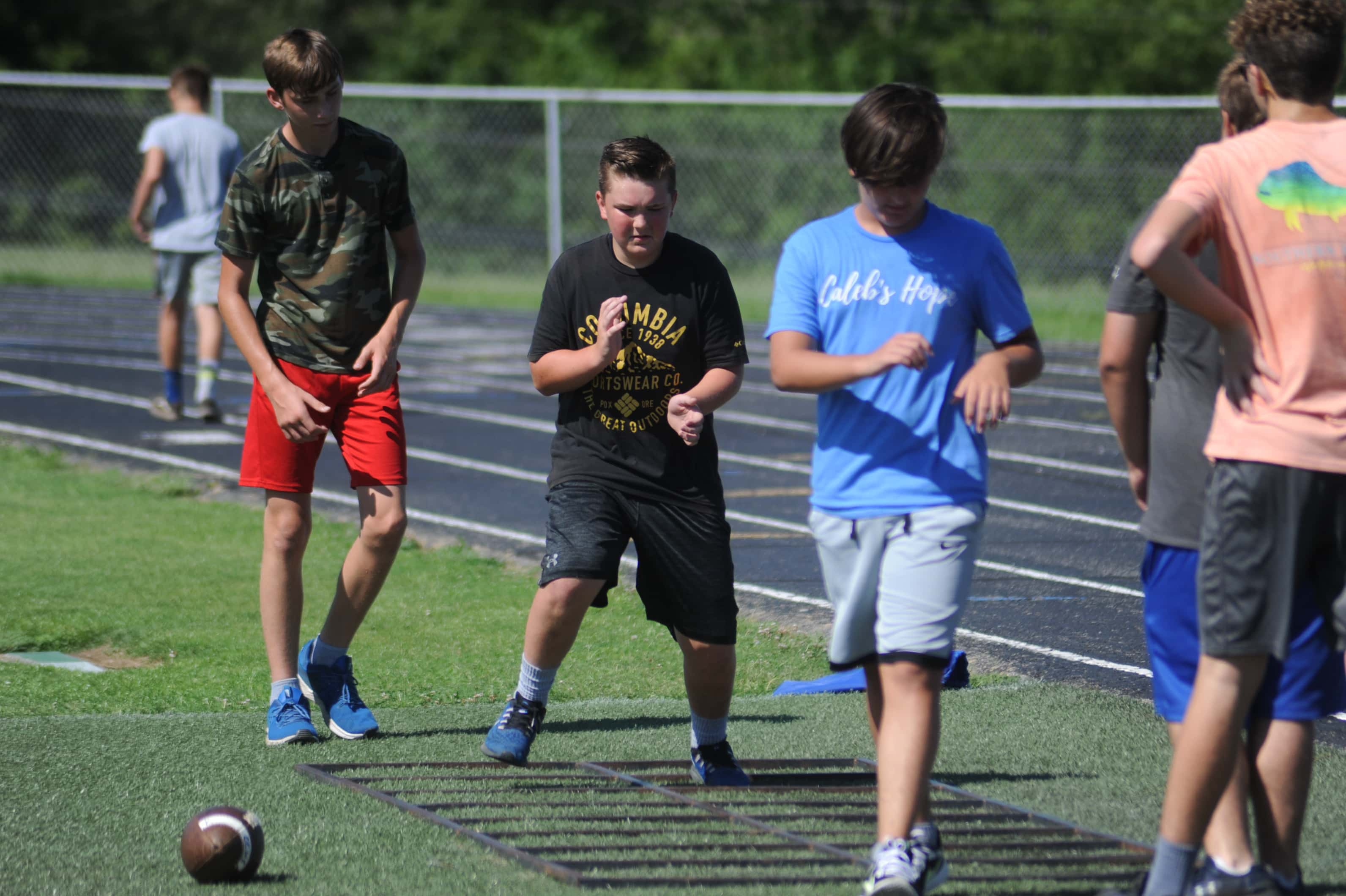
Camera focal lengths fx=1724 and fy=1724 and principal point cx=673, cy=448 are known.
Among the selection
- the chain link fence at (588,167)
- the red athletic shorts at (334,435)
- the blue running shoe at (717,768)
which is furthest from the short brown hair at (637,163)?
the chain link fence at (588,167)

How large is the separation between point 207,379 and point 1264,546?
10493mm

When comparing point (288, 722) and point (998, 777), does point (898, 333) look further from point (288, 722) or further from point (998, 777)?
point (288, 722)

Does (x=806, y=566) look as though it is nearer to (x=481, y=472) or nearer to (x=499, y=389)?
(x=481, y=472)

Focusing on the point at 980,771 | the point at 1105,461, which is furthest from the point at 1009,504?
the point at 980,771

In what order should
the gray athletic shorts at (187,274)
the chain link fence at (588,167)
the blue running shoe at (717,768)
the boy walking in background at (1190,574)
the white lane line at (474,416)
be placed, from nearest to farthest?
the boy walking in background at (1190,574) → the blue running shoe at (717,768) → the white lane line at (474,416) → the gray athletic shorts at (187,274) → the chain link fence at (588,167)

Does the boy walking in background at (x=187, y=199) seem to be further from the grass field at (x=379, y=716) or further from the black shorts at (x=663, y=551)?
the black shorts at (x=663, y=551)

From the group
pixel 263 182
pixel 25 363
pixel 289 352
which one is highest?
pixel 263 182

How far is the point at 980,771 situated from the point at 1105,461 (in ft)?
23.8

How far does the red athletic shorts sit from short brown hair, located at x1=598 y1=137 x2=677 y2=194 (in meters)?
1.16

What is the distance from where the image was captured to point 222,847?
396 cm

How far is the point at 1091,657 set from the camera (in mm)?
6691

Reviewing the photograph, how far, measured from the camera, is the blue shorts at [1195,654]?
3555mm

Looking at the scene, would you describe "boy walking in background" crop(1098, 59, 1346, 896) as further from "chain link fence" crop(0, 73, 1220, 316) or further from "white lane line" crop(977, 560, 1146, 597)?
"chain link fence" crop(0, 73, 1220, 316)

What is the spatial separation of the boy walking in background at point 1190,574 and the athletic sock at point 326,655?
277 cm
